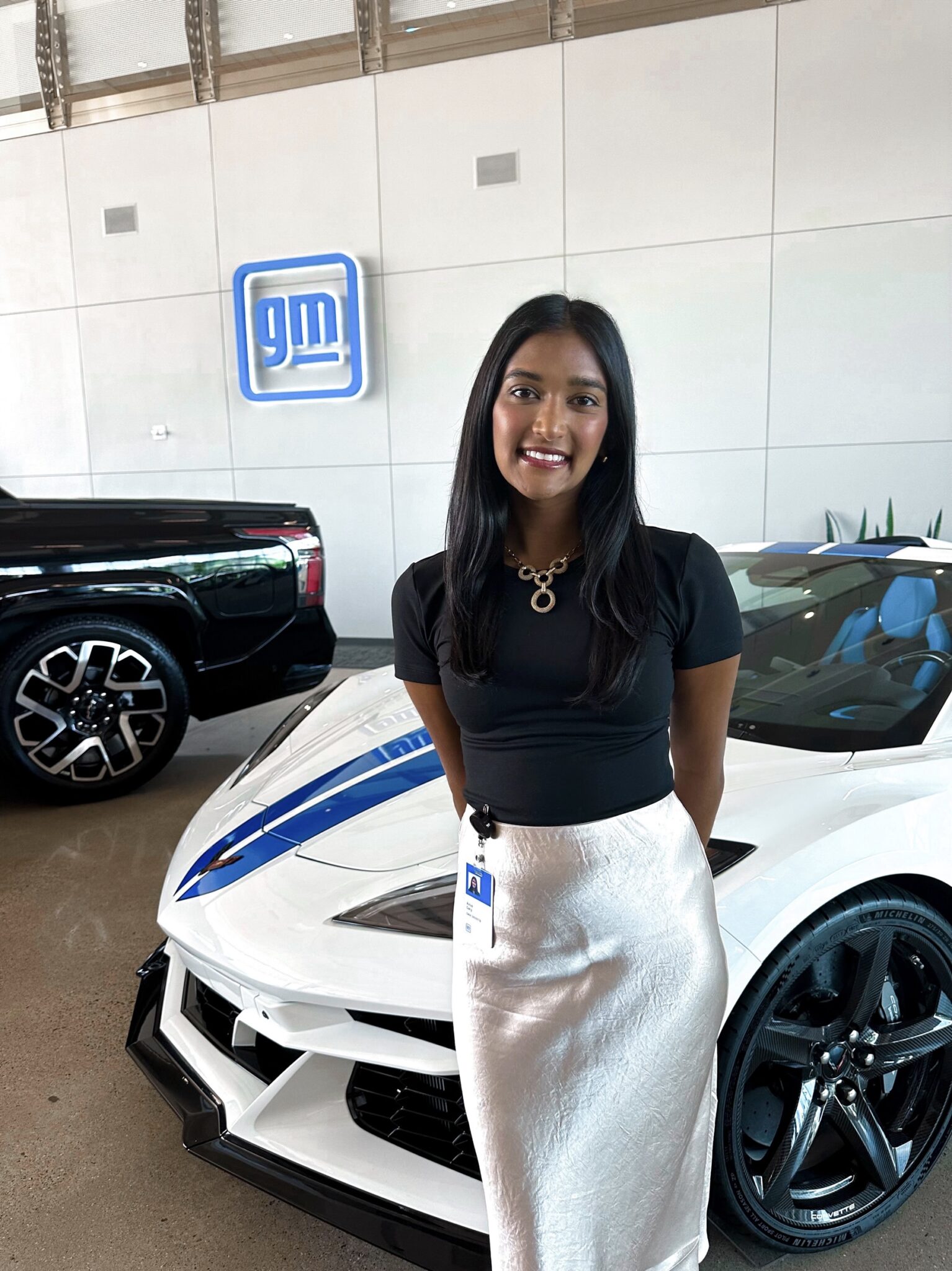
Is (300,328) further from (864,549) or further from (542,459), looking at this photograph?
(542,459)

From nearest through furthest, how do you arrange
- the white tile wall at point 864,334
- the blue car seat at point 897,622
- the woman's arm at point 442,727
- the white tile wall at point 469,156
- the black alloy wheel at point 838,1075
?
the woman's arm at point 442,727
the black alloy wheel at point 838,1075
the blue car seat at point 897,622
the white tile wall at point 864,334
the white tile wall at point 469,156

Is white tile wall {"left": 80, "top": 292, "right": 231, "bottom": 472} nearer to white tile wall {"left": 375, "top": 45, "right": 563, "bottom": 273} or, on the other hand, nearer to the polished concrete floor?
white tile wall {"left": 375, "top": 45, "right": 563, "bottom": 273}

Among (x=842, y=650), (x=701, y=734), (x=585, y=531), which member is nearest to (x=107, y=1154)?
(x=701, y=734)

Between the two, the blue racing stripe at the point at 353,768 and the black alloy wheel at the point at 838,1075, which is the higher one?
the blue racing stripe at the point at 353,768

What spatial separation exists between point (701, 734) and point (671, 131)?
6511 mm

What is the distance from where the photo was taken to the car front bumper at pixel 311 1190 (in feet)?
4.58

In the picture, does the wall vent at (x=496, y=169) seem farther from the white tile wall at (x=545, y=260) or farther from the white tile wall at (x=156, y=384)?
the white tile wall at (x=156, y=384)

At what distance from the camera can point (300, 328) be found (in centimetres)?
760

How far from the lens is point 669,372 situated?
684cm

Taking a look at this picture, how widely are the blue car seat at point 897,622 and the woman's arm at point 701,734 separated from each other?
999mm

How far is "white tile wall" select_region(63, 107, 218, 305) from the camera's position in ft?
25.4

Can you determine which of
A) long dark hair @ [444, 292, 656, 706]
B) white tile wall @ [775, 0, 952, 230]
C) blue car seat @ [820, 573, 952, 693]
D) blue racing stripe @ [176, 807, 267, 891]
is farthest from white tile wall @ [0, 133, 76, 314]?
long dark hair @ [444, 292, 656, 706]

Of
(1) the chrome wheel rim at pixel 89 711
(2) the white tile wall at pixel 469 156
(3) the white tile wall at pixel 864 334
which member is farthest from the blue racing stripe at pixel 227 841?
(2) the white tile wall at pixel 469 156

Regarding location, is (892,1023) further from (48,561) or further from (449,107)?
(449,107)
